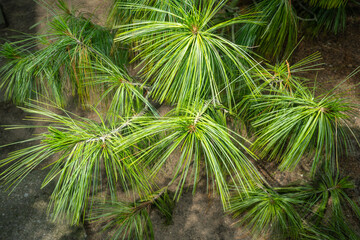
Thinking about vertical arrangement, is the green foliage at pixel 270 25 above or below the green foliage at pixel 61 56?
above

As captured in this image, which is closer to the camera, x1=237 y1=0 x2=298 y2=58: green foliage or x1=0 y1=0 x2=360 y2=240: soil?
x1=237 y1=0 x2=298 y2=58: green foliage

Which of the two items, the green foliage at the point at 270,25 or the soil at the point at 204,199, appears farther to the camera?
the soil at the point at 204,199

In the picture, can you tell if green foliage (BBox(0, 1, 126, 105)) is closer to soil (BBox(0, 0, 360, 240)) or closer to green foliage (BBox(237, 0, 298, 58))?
soil (BBox(0, 0, 360, 240))

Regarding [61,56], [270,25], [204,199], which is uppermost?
[270,25]

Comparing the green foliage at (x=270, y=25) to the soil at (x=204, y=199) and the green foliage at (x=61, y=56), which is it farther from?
the green foliage at (x=61, y=56)

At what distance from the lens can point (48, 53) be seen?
3.31 ft

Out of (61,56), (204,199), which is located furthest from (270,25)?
(204,199)

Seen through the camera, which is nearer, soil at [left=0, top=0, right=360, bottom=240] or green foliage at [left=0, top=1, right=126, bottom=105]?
green foliage at [left=0, top=1, right=126, bottom=105]

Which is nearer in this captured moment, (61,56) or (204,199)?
(61,56)

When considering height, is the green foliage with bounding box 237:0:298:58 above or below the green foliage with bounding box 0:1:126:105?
above

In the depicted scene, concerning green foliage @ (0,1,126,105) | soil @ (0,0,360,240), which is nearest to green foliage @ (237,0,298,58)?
soil @ (0,0,360,240)

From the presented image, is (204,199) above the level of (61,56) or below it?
below

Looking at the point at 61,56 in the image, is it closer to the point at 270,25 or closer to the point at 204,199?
the point at 270,25

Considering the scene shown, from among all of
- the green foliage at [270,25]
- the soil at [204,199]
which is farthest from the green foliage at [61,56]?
the green foliage at [270,25]
